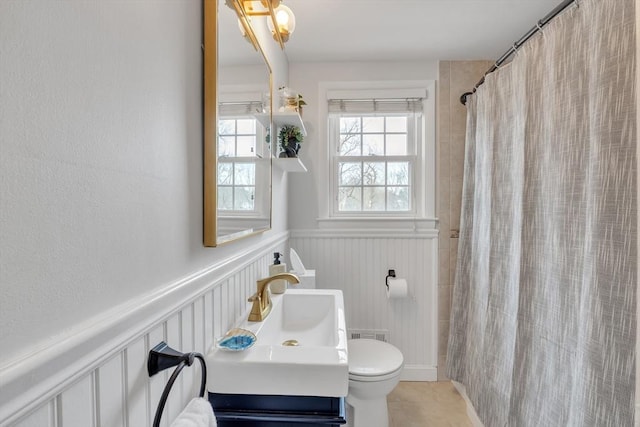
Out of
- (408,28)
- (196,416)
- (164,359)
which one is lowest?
(196,416)

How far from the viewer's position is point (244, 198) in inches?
46.3

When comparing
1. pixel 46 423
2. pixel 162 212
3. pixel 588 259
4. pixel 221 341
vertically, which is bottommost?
pixel 221 341

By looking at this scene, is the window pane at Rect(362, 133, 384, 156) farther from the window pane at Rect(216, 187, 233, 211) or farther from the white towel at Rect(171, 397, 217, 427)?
the white towel at Rect(171, 397, 217, 427)

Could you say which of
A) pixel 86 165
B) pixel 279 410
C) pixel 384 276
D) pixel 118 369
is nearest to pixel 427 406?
pixel 384 276

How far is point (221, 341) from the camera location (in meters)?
0.92

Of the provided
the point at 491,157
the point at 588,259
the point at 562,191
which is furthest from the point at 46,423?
the point at 491,157

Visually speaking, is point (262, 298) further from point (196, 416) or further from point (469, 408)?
point (469, 408)

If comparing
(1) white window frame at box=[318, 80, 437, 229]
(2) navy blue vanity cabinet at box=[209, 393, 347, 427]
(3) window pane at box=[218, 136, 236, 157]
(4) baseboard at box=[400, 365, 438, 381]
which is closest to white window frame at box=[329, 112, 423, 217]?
(1) white window frame at box=[318, 80, 437, 229]

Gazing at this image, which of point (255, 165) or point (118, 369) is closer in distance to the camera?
point (118, 369)

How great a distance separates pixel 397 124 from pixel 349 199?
69 centimetres

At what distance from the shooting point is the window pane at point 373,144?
2514mm

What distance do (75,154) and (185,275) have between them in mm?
399

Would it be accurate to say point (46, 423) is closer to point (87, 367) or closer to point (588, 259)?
point (87, 367)

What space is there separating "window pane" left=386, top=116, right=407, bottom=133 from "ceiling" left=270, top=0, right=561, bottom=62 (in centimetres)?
42
